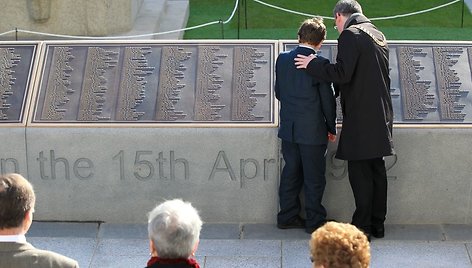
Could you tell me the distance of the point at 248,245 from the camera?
7.49 m

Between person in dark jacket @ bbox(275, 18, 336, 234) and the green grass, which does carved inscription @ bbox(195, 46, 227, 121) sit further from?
the green grass

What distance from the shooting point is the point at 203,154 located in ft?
25.4

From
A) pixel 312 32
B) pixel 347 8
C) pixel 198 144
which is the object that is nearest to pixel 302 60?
pixel 312 32

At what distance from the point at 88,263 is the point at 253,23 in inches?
370

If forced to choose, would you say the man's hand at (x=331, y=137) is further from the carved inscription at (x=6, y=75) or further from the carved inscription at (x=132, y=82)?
the carved inscription at (x=6, y=75)

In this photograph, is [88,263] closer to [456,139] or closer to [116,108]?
[116,108]

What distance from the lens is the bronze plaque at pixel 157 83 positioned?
782cm

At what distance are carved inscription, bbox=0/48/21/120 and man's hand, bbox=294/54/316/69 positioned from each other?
2.53 m

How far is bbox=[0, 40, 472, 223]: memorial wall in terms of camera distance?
7.71m

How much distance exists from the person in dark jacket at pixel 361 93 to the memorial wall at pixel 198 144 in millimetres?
416

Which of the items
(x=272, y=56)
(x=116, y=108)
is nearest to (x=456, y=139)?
(x=272, y=56)

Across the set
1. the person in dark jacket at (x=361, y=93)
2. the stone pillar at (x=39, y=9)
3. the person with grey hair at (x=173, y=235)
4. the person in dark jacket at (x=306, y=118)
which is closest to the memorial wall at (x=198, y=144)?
the person in dark jacket at (x=306, y=118)

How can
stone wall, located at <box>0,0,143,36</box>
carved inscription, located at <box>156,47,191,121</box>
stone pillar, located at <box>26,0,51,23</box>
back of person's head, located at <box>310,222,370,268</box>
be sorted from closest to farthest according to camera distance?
1. back of person's head, located at <box>310,222,370,268</box>
2. carved inscription, located at <box>156,47,191,121</box>
3. stone pillar, located at <box>26,0,51,23</box>
4. stone wall, located at <box>0,0,143,36</box>

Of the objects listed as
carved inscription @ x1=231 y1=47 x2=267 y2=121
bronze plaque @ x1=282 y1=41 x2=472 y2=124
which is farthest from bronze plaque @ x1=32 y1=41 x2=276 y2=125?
bronze plaque @ x1=282 y1=41 x2=472 y2=124
